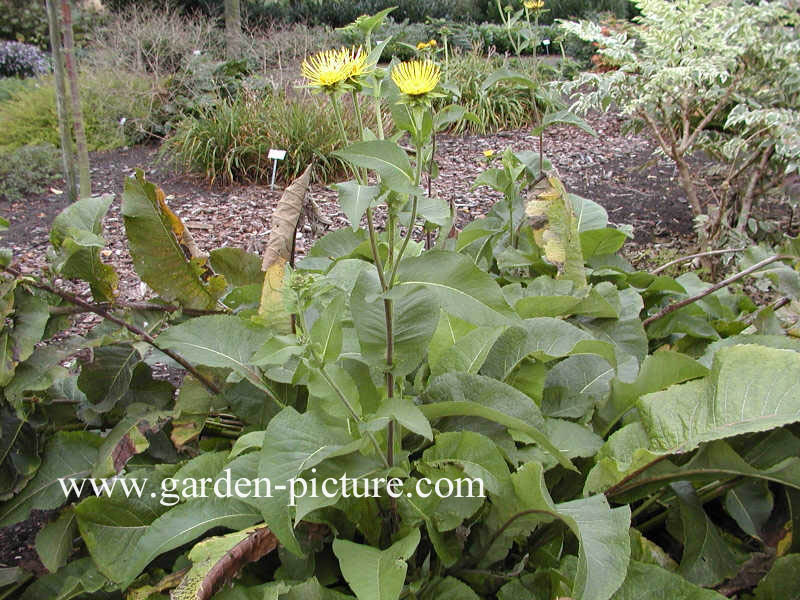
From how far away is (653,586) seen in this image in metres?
0.98

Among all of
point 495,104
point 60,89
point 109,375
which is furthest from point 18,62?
point 109,375

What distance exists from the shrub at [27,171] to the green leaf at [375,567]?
216 inches

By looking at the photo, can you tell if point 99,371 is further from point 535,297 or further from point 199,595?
point 535,297

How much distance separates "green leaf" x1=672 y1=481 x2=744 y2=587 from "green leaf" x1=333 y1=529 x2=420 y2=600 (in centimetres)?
46

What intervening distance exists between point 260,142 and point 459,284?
5.10 metres

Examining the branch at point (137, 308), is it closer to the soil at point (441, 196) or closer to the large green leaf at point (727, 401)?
the large green leaf at point (727, 401)

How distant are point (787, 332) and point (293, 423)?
1167mm

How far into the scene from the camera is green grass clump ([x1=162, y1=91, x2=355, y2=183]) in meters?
5.60

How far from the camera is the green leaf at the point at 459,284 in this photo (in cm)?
93

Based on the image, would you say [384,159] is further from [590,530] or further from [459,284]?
[590,530]

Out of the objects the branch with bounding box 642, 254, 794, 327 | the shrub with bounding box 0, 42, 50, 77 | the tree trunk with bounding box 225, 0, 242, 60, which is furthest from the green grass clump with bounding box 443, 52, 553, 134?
the shrub with bounding box 0, 42, 50, 77

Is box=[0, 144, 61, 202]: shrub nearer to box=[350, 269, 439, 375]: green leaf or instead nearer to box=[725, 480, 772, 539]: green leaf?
box=[350, 269, 439, 375]: green leaf

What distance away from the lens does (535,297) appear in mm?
1371

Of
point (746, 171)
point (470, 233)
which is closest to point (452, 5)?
point (746, 171)
